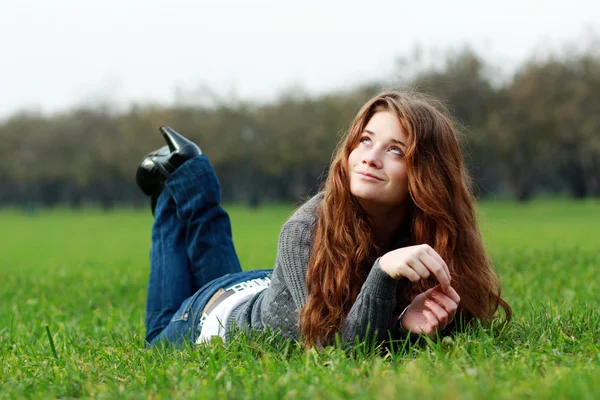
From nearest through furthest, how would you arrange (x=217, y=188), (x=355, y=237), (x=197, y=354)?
(x=197, y=354) < (x=355, y=237) < (x=217, y=188)

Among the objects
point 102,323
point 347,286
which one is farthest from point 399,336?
point 102,323

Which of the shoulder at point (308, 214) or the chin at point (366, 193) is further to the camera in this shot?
the shoulder at point (308, 214)

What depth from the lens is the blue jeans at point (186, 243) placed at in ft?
14.2

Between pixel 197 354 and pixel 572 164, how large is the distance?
54869 mm

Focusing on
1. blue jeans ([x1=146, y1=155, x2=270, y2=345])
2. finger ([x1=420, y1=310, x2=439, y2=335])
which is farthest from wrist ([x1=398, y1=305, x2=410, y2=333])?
blue jeans ([x1=146, y1=155, x2=270, y2=345])

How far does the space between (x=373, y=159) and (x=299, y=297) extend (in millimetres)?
720

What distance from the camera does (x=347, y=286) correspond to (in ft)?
10.0

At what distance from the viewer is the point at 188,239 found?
4500mm

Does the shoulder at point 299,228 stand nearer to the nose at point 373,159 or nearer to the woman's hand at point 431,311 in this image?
the nose at point 373,159

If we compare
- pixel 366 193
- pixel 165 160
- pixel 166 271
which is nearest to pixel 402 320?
pixel 366 193

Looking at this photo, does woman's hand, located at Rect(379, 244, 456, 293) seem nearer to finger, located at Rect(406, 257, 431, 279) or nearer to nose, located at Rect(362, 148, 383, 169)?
finger, located at Rect(406, 257, 431, 279)

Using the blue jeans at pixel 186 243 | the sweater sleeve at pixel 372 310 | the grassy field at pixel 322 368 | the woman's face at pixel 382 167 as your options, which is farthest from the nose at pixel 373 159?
the blue jeans at pixel 186 243

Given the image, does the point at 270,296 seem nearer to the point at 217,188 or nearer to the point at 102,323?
the point at 217,188

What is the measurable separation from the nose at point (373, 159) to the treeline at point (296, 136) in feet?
59.9
